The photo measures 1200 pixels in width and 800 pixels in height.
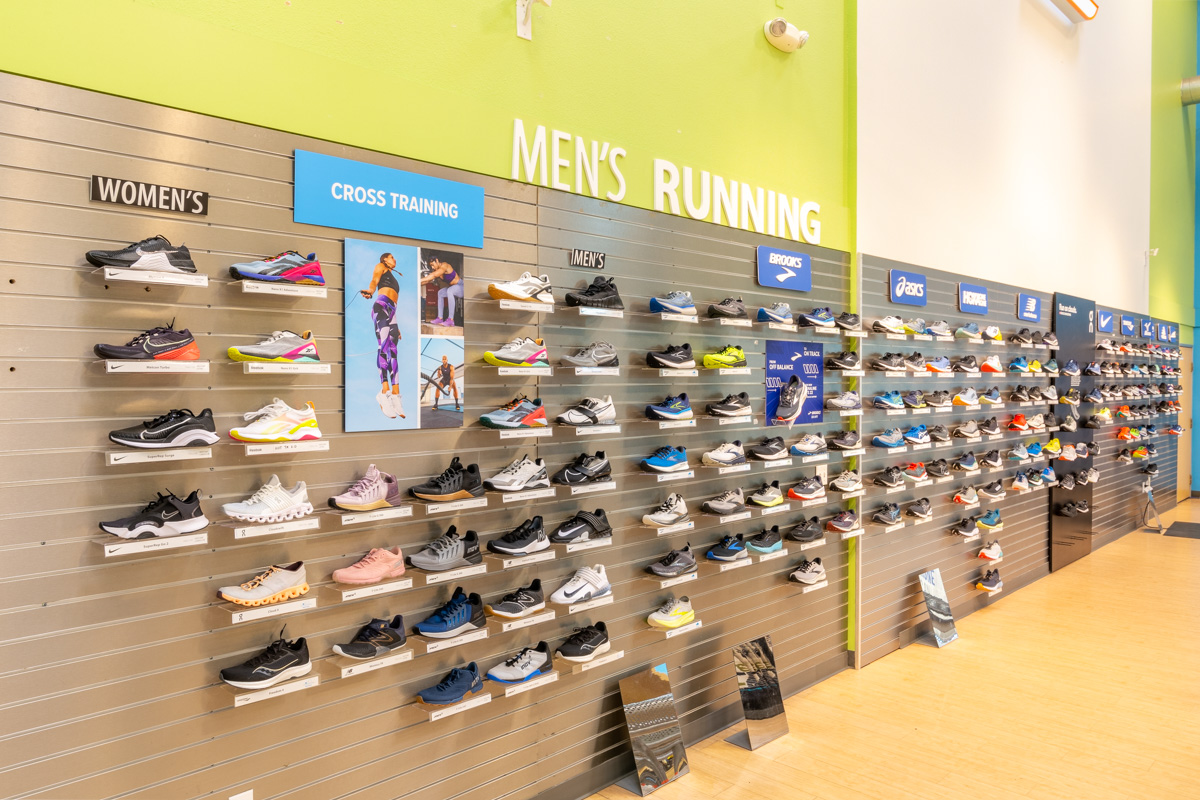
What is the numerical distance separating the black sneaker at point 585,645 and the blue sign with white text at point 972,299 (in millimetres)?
4905

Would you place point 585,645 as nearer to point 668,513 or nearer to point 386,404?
point 668,513

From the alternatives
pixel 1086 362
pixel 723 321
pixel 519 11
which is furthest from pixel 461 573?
pixel 1086 362

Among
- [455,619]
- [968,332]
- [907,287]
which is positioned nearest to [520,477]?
[455,619]

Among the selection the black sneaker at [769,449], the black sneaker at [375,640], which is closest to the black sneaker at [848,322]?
the black sneaker at [769,449]

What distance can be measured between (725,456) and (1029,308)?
5.40 metres

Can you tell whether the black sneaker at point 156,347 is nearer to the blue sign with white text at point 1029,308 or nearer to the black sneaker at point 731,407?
the black sneaker at point 731,407

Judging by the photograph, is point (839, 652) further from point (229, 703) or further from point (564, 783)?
point (229, 703)

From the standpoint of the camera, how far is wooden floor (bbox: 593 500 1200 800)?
3590mm

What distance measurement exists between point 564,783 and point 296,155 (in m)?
3.05

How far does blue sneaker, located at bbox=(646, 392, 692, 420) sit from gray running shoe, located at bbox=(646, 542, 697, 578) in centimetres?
75

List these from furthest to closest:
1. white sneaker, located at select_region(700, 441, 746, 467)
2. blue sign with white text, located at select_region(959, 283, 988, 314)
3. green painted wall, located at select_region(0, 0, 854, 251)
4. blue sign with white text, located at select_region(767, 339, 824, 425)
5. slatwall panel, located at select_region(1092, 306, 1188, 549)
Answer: slatwall panel, located at select_region(1092, 306, 1188, 549), blue sign with white text, located at select_region(959, 283, 988, 314), blue sign with white text, located at select_region(767, 339, 824, 425), white sneaker, located at select_region(700, 441, 746, 467), green painted wall, located at select_region(0, 0, 854, 251)

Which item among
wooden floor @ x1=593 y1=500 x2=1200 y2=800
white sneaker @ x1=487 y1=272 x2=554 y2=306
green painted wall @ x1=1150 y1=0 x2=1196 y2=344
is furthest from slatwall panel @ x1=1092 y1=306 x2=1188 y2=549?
white sneaker @ x1=487 y1=272 x2=554 y2=306

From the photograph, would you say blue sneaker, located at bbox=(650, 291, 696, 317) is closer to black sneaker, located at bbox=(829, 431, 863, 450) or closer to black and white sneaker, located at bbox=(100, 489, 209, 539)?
black sneaker, located at bbox=(829, 431, 863, 450)

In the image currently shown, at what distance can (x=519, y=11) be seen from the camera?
3.33 metres
